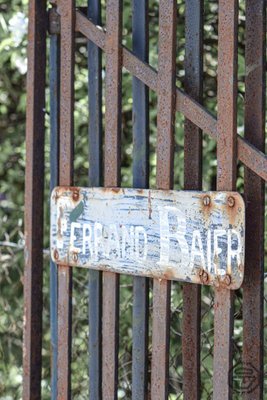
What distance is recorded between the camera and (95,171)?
230 centimetres

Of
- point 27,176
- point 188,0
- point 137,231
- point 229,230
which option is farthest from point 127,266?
point 188,0

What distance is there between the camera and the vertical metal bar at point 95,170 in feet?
7.45

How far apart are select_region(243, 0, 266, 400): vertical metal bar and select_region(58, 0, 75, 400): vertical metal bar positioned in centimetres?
56

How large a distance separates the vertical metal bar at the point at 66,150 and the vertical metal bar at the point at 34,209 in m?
0.15

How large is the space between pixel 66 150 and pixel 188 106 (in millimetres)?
463

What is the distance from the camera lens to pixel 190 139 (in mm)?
2086

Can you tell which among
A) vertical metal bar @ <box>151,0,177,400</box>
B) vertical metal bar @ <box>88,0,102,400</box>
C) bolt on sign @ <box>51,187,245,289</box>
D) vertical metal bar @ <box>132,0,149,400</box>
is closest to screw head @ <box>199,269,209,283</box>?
bolt on sign @ <box>51,187,245,289</box>

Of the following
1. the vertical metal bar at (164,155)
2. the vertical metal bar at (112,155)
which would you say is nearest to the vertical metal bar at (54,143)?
the vertical metal bar at (112,155)

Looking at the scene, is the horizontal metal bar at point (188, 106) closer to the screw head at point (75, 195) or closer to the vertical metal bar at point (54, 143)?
the vertical metal bar at point (54, 143)

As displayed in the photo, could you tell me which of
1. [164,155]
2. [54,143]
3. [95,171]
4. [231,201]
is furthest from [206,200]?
[54,143]

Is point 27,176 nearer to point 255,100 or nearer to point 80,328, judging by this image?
point 255,100

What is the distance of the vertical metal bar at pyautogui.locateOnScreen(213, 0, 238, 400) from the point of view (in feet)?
6.27

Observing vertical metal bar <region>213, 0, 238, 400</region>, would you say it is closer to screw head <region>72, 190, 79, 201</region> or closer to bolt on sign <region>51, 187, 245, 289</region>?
bolt on sign <region>51, 187, 245, 289</region>

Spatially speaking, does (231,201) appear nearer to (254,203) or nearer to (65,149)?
(254,203)
